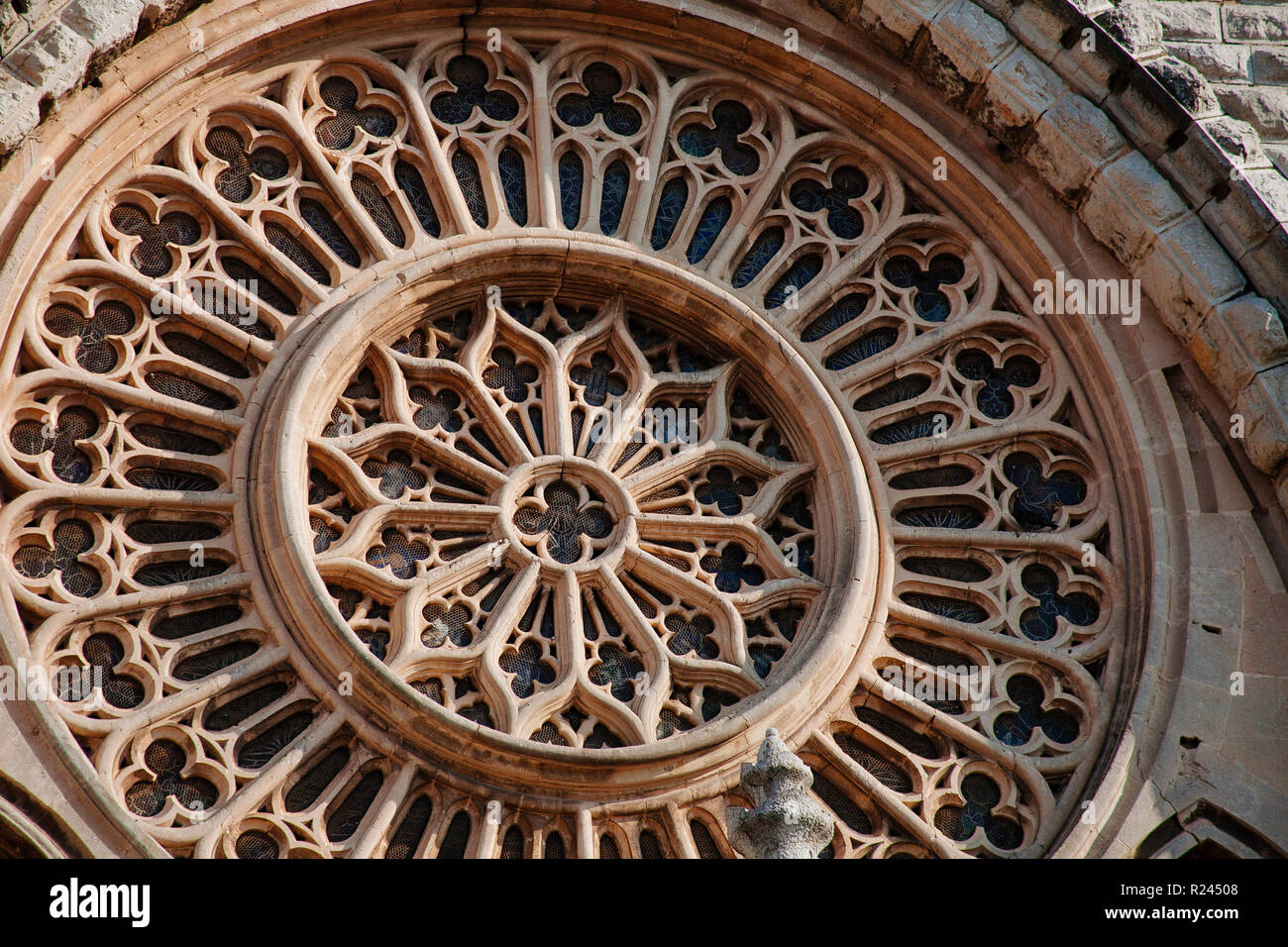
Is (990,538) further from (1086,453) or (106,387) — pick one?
(106,387)

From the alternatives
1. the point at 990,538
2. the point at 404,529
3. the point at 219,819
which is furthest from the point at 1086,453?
the point at 219,819

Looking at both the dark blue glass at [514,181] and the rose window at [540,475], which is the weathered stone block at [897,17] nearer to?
the rose window at [540,475]

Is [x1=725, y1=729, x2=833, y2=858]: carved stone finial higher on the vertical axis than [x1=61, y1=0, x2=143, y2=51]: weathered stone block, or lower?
lower

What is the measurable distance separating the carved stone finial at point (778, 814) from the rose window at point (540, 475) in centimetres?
167

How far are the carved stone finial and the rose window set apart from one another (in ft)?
5.47

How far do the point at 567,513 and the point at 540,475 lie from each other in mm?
285

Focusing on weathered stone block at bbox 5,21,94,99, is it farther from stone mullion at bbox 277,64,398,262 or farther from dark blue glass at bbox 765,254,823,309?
dark blue glass at bbox 765,254,823,309

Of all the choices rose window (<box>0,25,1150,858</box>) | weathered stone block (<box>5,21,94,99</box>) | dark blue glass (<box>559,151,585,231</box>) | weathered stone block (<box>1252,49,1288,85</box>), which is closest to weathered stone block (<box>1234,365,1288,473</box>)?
rose window (<box>0,25,1150,858</box>)

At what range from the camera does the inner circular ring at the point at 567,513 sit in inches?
520

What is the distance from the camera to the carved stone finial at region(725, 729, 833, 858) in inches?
410

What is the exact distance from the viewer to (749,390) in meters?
14.3

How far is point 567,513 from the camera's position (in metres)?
13.4

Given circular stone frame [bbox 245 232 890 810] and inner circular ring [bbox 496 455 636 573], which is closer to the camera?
circular stone frame [bbox 245 232 890 810]

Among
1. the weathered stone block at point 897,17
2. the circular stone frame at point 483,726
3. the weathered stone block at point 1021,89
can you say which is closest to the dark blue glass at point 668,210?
the circular stone frame at point 483,726
